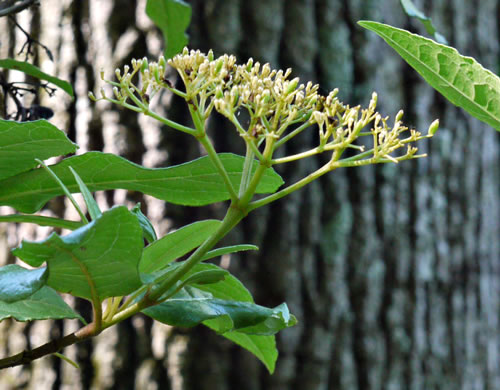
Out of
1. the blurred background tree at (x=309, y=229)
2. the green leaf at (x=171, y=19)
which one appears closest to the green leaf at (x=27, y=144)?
the green leaf at (x=171, y=19)

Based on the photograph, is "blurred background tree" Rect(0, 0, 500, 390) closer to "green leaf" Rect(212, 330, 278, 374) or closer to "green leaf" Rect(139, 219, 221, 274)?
"green leaf" Rect(212, 330, 278, 374)

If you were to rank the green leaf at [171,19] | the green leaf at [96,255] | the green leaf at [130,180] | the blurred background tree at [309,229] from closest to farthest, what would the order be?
1. the green leaf at [96,255]
2. the green leaf at [130,180]
3. the green leaf at [171,19]
4. the blurred background tree at [309,229]

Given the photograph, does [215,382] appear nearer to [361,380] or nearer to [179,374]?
[179,374]

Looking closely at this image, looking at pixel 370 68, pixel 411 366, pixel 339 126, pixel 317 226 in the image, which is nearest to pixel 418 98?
pixel 370 68

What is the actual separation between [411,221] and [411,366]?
Result: 33cm

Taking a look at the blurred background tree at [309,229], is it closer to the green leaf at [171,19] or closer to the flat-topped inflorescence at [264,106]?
the green leaf at [171,19]

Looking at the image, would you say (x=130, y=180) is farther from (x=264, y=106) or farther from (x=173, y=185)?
(x=264, y=106)

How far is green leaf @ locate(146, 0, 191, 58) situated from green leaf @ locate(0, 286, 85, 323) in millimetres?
284

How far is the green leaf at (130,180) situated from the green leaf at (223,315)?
0.11m

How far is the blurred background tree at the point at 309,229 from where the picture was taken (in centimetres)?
119

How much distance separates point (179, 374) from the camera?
117 centimetres

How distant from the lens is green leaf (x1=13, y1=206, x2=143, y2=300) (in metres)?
0.31

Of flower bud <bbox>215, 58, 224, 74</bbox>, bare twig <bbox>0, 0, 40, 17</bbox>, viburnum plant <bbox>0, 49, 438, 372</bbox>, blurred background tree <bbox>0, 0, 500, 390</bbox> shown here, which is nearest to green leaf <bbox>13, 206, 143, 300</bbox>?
viburnum plant <bbox>0, 49, 438, 372</bbox>

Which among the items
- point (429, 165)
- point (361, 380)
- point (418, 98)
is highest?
point (418, 98)
